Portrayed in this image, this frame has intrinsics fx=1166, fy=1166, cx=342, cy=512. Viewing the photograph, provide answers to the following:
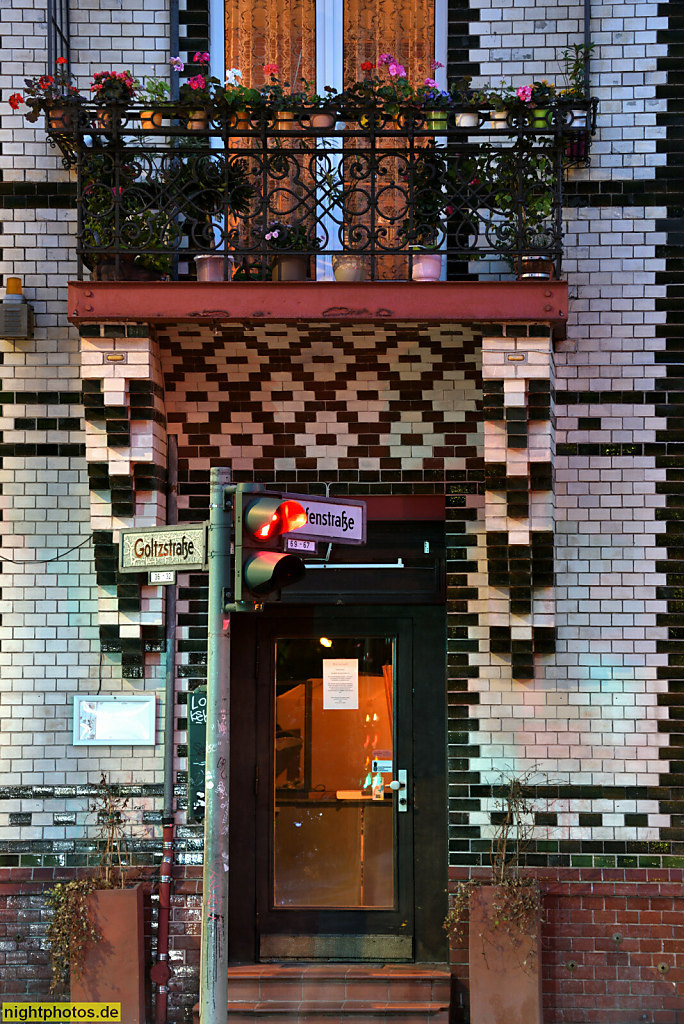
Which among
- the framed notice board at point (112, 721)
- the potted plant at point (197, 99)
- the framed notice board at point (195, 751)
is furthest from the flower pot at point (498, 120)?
the framed notice board at point (112, 721)

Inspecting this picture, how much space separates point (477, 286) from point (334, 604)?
2.51 meters

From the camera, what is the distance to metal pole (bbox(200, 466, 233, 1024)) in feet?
17.3

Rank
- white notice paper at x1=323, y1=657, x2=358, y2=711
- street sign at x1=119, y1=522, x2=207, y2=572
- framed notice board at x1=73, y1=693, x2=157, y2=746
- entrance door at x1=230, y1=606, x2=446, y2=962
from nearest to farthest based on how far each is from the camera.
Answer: street sign at x1=119, y1=522, x2=207, y2=572
framed notice board at x1=73, y1=693, x2=157, y2=746
entrance door at x1=230, y1=606, x2=446, y2=962
white notice paper at x1=323, y1=657, x2=358, y2=711

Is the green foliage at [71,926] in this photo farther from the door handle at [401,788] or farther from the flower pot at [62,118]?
the flower pot at [62,118]

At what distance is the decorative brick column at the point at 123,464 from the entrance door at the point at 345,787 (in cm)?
91

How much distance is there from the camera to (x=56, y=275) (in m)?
8.20

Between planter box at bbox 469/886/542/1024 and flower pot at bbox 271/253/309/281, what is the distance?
167 inches

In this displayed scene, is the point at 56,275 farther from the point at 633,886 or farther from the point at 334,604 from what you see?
the point at 633,886

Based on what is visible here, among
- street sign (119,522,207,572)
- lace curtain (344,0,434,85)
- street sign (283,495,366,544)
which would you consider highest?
lace curtain (344,0,434,85)

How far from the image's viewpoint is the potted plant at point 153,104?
A: 7.55 meters

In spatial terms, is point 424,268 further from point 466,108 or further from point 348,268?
point 466,108

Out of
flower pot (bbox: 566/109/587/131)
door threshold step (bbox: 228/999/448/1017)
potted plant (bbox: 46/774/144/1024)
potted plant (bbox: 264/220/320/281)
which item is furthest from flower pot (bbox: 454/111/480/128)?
door threshold step (bbox: 228/999/448/1017)

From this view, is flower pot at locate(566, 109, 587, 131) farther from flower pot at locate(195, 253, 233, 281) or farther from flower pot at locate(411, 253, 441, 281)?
flower pot at locate(195, 253, 233, 281)

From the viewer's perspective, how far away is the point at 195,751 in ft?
25.7
